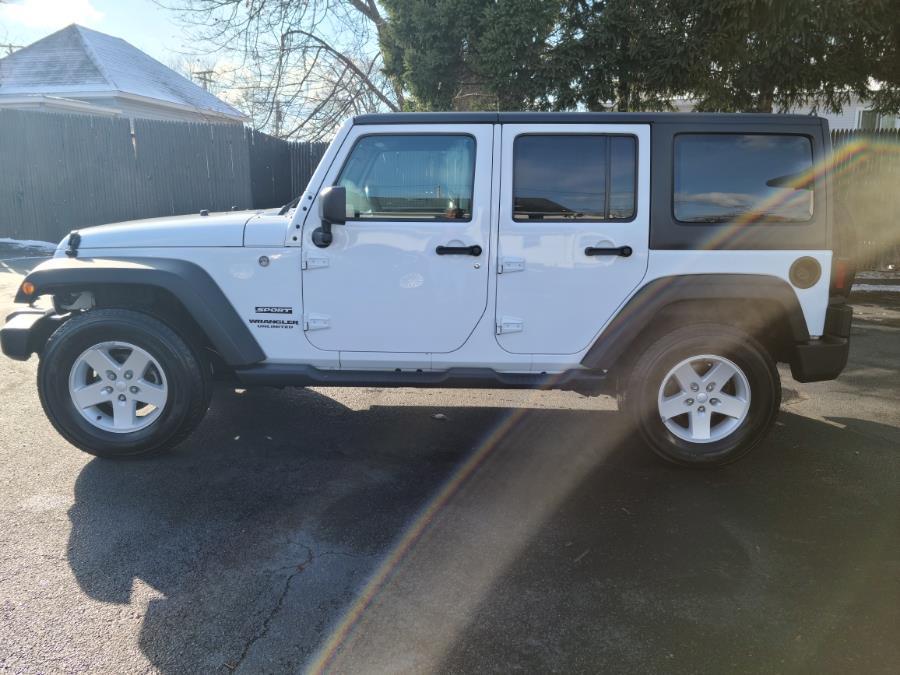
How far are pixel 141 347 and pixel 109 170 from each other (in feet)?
37.7

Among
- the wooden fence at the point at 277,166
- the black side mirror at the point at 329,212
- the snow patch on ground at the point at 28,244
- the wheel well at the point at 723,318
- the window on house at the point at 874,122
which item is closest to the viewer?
the black side mirror at the point at 329,212

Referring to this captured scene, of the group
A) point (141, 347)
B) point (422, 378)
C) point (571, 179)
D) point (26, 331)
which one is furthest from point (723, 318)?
point (26, 331)

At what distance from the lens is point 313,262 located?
3.72 metres

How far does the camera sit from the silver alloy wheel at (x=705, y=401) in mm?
3789

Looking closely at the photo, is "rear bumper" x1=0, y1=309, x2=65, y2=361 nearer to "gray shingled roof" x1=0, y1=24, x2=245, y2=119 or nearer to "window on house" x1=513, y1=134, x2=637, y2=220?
"window on house" x1=513, y1=134, x2=637, y2=220

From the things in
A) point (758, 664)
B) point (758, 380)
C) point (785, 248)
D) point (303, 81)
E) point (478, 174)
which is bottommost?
point (758, 664)

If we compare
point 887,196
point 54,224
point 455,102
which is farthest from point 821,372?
point 54,224

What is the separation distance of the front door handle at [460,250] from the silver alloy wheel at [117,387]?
1764 millimetres

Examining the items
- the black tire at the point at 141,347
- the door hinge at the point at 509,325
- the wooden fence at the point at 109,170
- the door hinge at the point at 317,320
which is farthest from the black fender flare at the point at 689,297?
the wooden fence at the point at 109,170

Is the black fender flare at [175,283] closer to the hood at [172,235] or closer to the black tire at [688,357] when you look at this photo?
the hood at [172,235]

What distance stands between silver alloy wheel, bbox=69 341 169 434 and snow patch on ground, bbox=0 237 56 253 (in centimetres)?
1093

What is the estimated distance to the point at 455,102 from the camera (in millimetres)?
11836

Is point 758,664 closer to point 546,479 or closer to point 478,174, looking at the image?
point 546,479

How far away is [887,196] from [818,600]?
12.0m
